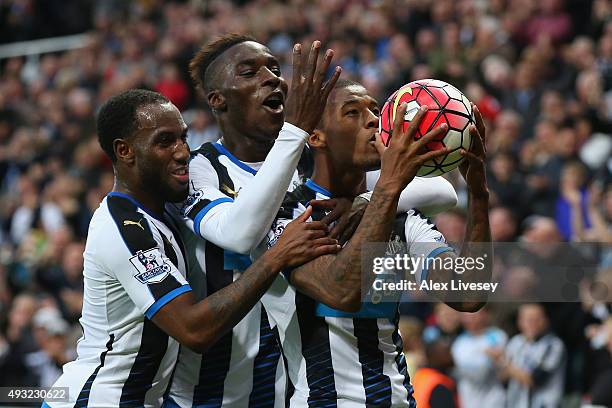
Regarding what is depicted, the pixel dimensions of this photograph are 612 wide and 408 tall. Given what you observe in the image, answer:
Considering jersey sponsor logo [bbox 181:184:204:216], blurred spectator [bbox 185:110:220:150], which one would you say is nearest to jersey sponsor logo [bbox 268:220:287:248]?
jersey sponsor logo [bbox 181:184:204:216]

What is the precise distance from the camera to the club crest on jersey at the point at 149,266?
4.07m

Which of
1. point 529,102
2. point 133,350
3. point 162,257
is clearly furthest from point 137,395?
point 529,102

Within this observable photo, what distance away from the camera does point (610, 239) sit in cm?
777

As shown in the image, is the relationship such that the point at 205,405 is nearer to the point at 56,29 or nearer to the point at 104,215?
the point at 104,215

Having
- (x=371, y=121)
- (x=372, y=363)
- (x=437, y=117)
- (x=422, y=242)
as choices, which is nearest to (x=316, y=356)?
(x=372, y=363)

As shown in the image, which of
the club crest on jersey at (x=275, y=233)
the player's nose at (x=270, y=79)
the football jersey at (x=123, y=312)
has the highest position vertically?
the player's nose at (x=270, y=79)

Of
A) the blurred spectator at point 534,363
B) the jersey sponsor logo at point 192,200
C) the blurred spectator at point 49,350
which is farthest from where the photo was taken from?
the blurred spectator at point 49,350

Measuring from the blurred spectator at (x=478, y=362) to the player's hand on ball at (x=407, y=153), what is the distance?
4047 millimetres

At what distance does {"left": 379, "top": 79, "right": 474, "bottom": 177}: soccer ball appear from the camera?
151 inches

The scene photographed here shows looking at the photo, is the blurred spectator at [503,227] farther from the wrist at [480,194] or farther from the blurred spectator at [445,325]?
the wrist at [480,194]

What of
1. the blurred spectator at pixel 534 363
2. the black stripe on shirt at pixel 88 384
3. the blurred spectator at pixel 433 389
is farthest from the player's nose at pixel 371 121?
the blurred spectator at pixel 534 363

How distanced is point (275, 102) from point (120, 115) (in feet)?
2.33

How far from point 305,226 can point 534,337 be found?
152 inches

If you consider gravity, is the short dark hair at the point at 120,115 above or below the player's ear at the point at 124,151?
above
